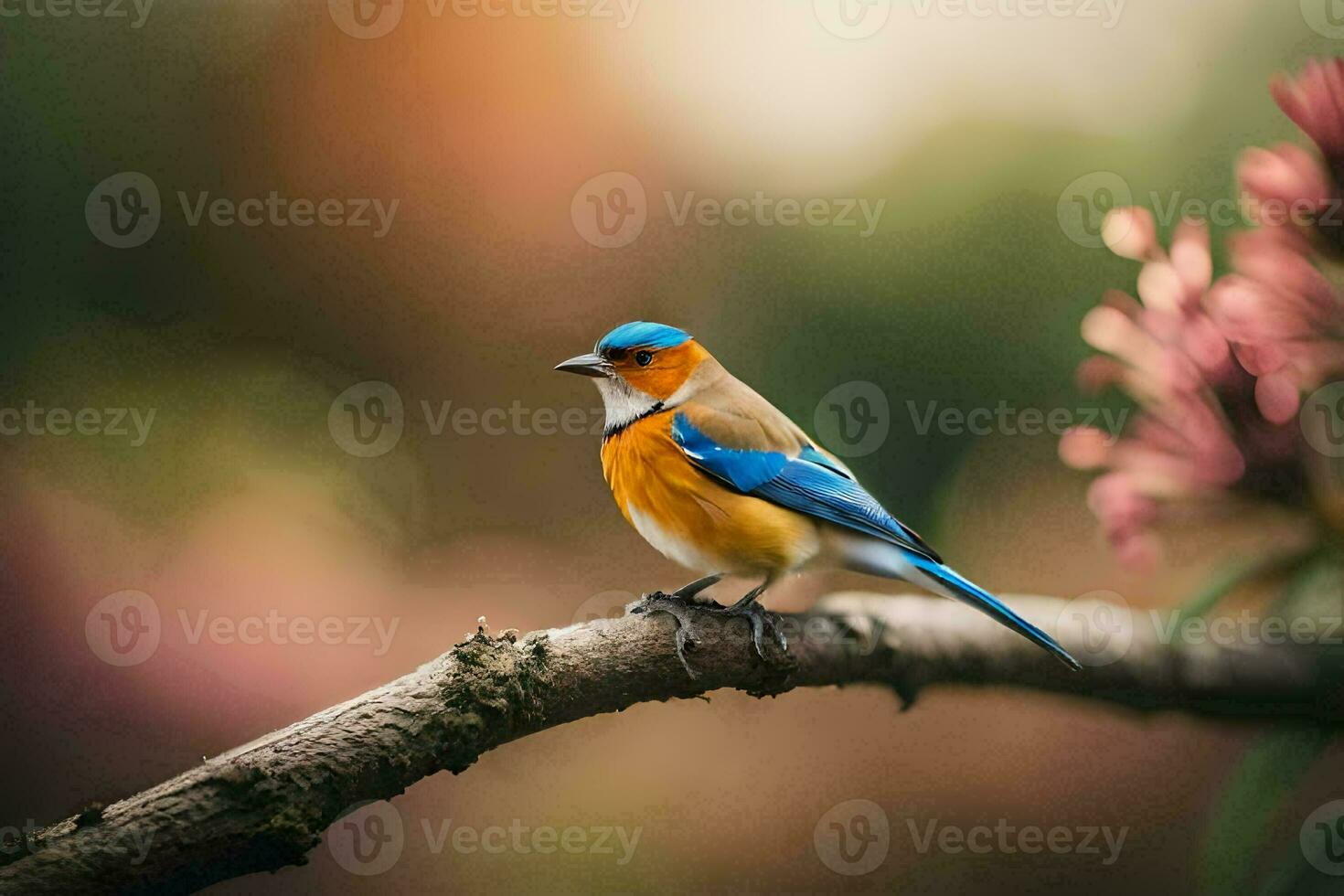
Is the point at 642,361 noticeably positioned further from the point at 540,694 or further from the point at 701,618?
the point at 540,694

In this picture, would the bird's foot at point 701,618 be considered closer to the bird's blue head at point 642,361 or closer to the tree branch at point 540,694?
the tree branch at point 540,694

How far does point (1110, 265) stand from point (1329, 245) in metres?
0.60

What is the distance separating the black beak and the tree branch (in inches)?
8.9

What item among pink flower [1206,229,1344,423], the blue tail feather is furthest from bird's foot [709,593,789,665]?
pink flower [1206,229,1344,423]

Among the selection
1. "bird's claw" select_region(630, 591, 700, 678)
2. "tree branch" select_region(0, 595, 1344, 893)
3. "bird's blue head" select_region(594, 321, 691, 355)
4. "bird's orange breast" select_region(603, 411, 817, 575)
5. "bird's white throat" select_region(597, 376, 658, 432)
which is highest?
"bird's blue head" select_region(594, 321, 691, 355)

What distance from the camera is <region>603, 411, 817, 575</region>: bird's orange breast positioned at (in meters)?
1.02

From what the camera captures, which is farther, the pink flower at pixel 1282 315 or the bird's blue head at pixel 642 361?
the bird's blue head at pixel 642 361

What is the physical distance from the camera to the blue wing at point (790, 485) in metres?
1.03

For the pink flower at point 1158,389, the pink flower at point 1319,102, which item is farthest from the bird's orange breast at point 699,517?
the pink flower at point 1319,102

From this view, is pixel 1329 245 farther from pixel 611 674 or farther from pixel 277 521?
pixel 277 521

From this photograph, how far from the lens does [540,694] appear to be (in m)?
0.83

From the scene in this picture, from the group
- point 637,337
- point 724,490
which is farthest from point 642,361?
point 724,490

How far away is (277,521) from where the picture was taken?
4.99 ft

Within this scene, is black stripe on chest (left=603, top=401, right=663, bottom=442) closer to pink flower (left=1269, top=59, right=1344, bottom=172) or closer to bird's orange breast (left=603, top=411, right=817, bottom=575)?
bird's orange breast (left=603, top=411, right=817, bottom=575)
